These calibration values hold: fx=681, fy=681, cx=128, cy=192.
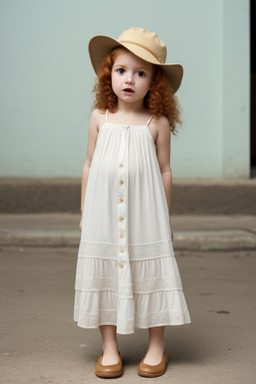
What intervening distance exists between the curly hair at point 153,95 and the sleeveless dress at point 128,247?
20 cm

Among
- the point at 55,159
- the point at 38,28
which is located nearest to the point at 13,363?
the point at 55,159

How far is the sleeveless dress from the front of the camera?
9.27 ft

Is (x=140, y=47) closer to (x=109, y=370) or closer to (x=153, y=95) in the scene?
(x=153, y=95)

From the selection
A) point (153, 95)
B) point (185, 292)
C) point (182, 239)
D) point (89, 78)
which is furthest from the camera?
point (89, 78)

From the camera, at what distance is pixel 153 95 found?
9.63ft

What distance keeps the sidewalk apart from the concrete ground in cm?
63

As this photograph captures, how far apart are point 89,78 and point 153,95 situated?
13.5ft

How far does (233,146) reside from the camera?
7031 mm

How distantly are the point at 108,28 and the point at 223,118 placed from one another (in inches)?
58.4

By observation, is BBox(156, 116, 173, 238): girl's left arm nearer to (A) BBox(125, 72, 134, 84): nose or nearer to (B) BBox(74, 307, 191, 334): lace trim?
(A) BBox(125, 72, 134, 84): nose

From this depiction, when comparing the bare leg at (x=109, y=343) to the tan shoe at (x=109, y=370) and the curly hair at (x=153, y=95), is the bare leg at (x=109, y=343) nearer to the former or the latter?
the tan shoe at (x=109, y=370)

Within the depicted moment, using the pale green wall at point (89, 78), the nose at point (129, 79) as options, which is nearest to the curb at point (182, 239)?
the pale green wall at point (89, 78)

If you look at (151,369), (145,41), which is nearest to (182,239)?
(151,369)

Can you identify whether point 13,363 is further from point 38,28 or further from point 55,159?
point 38,28
